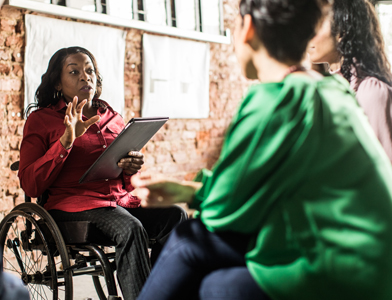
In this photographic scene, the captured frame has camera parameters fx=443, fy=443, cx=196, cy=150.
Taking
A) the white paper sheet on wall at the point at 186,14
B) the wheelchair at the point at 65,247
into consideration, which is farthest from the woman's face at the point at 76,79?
the white paper sheet on wall at the point at 186,14

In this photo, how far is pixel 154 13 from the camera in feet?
11.1

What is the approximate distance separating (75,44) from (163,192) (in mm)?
2220

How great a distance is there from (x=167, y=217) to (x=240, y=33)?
1.10m

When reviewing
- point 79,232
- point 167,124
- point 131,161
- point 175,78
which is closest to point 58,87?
point 131,161

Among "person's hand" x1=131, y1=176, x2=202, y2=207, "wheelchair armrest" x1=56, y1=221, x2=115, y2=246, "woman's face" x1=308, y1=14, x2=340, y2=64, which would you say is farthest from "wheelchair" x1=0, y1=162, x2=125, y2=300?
"woman's face" x1=308, y1=14, x2=340, y2=64

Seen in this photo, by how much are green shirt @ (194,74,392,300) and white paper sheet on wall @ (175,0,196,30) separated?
9.69 feet

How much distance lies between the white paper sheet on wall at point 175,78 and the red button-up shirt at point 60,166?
1498 mm

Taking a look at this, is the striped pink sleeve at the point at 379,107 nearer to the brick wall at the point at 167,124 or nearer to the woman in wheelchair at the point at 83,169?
the woman in wheelchair at the point at 83,169

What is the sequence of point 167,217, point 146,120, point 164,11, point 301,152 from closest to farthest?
point 301,152 → point 146,120 → point 167,217 → point 164,11

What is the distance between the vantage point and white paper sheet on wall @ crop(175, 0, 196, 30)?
11.7ft

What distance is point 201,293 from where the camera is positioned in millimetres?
843

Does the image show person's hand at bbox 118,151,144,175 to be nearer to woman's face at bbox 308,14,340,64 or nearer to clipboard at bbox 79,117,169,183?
clipboard at bbox 79,117,169,183

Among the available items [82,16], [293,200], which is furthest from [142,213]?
[82,16]

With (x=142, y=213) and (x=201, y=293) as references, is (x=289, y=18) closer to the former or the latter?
(x=201, y=293)
